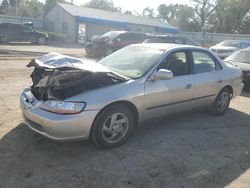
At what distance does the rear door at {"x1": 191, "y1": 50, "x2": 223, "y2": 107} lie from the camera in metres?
5.55

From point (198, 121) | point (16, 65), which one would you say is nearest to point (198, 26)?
point (16, 65)

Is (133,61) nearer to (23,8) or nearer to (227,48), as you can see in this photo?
(227,48)

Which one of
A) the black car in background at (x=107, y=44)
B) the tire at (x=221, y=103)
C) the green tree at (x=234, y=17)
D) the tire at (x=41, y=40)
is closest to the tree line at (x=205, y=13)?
the green tree at (x=234, y=17)

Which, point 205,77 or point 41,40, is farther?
point 41,40

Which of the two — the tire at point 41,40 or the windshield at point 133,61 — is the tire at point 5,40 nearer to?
the tire at point 41,40

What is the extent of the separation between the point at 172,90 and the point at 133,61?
33.6 inches

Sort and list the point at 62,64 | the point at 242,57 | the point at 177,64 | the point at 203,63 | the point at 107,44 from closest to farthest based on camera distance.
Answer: the point at 62,64 < the point at 177,64 < the point at 203,63 < the point at 242,57 < the point at 107,44

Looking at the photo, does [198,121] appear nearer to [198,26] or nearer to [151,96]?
[151,96]

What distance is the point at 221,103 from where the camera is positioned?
6309 millimetres

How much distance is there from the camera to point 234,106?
723 cm

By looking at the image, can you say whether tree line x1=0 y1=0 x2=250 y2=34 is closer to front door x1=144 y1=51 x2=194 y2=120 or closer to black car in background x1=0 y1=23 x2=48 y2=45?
black car in background x1=0 y1=23 x2=48 y2=45

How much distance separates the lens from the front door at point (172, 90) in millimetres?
4668

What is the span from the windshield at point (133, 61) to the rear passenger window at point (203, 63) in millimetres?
879

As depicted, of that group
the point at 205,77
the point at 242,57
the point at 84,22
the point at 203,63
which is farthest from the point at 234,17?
the point at 205,77
